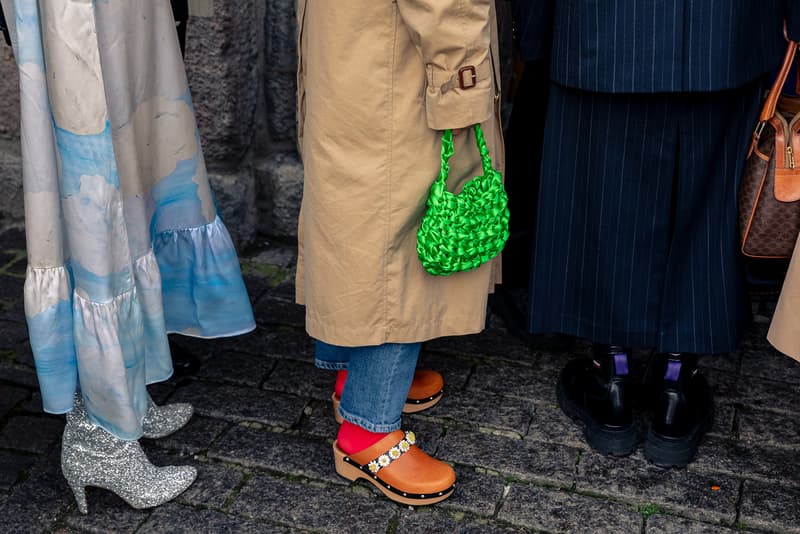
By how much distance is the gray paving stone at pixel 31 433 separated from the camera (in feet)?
9.02

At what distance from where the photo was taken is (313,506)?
2.54 m

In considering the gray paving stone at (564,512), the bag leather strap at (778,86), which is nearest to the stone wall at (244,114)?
the bag leather strap at (778,86)

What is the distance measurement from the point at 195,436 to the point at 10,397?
60 cm

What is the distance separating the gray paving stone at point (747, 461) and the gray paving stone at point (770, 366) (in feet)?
1.32

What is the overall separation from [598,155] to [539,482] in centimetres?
86

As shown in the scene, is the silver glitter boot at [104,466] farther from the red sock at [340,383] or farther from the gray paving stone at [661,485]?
the gray paving stone at [661,485]

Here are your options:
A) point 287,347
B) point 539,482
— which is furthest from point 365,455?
point 287,347

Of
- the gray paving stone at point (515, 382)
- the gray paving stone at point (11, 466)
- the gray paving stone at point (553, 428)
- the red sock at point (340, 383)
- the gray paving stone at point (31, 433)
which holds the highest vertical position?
the red sock at point (340, 383)

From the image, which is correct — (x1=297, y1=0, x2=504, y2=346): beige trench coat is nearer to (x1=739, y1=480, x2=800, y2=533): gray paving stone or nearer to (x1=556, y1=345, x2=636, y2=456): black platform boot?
(x1=556, y1=345, x2=636, y2=456): black platform boot

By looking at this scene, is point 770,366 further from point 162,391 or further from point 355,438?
point 162,391

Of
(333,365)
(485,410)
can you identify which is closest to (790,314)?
(485,410)

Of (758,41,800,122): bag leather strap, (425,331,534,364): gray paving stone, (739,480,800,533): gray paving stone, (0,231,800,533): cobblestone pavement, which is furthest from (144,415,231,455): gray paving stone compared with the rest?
(758,41,800,122): bag leather strap

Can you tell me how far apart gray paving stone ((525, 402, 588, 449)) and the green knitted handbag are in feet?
2.41

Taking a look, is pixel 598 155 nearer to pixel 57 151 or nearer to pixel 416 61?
pixel 416 61
